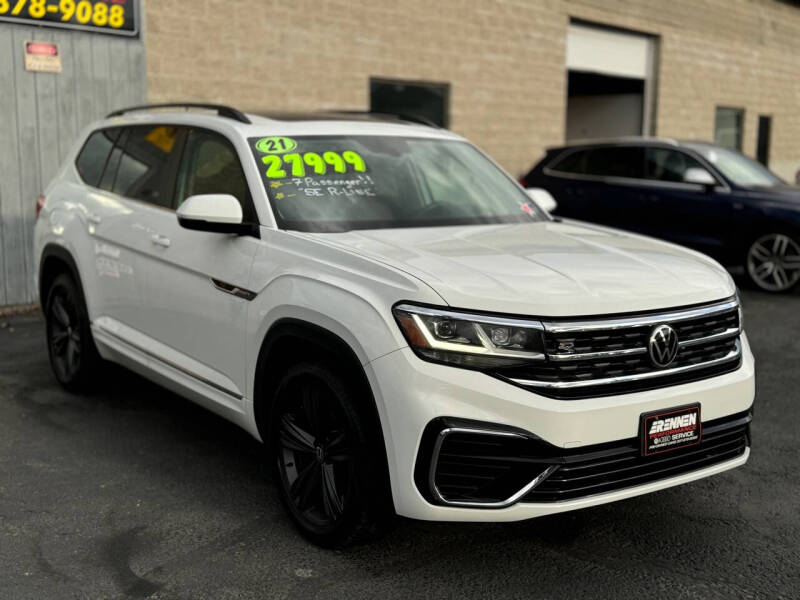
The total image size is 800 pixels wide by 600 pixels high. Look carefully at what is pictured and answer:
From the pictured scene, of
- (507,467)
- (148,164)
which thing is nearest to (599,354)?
(507,467)

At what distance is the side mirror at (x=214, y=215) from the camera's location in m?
3.93

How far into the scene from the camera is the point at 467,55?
12727mm

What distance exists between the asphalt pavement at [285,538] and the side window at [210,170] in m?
1.32

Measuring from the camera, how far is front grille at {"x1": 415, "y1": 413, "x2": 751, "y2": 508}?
305 centimetres

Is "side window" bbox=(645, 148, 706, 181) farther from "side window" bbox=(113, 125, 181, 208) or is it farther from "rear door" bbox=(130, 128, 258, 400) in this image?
"rear door" bbox=(130, 128, 258, 400)

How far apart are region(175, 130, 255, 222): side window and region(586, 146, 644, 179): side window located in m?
7.44

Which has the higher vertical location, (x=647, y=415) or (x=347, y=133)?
(x=347, y=133)

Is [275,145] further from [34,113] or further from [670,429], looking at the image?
[34,113]

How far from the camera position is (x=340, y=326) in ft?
10.9

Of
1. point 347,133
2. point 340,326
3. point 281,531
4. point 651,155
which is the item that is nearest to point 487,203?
point 347,133

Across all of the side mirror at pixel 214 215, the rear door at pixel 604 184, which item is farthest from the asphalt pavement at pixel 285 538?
the rear door at pixel 604 184

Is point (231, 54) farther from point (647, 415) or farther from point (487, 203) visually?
point (647, 415)

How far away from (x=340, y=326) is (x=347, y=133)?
164 centimetres

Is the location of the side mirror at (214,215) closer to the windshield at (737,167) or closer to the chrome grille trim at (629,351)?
the chrome grille trim at (629,351)
